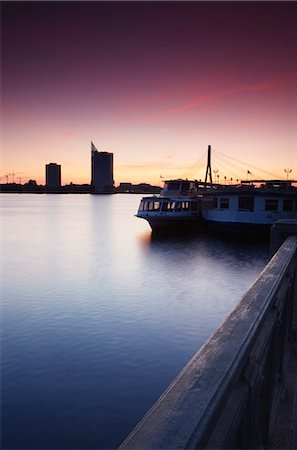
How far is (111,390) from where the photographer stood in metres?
10.4

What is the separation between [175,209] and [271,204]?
12371 millimetres

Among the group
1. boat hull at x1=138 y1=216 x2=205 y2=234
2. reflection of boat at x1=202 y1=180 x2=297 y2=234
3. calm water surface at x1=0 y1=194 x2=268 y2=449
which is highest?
reflection of boat at x1=202 y1=180 x2=297 y2=234

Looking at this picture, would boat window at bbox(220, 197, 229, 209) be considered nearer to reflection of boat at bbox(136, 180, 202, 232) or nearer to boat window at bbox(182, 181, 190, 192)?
reflection of boat at bbox(136, 180, 202, 232)

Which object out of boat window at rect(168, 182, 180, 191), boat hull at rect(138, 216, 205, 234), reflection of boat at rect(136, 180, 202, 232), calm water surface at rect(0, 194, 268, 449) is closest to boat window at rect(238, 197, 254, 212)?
calm water surface at rect(0, 194, 268, 449)

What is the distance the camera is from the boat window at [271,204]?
3838 cm

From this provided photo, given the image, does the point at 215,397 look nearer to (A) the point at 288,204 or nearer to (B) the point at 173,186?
(A) the point at 288,204

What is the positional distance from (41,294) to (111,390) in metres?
11.7

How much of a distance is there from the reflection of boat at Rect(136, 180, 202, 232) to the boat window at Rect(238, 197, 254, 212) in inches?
329

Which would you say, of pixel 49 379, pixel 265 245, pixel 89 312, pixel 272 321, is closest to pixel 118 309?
pixel 89 312

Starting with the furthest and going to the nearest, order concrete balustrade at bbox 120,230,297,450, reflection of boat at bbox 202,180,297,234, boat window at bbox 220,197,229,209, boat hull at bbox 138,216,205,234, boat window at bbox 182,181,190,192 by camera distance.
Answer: boat window at bbox 182,181,190,192
boat hull at bbox 138,216,205,234
boat window at bbox 220,197,229,209
reflection of boat at bbox 202,180,297,234
concrete balustrade at bbox 120,230,297,450

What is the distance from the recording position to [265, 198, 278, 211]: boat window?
38.4 m

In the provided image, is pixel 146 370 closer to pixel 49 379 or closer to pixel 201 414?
pixel 49 379

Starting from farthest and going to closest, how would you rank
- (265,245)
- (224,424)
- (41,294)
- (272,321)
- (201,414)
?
1. (265,245)
2. (41,294)
3. (272,321)
4. (224,424)
5. (201,414)

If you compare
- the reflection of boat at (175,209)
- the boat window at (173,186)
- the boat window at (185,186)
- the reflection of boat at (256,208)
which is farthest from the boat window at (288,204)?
the boat window at (173,186)
